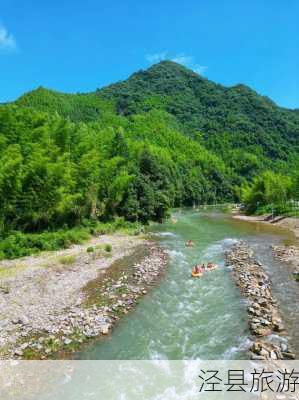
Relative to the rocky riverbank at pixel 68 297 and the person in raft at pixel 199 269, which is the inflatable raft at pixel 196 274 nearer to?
the person in raft at pixel 199 269

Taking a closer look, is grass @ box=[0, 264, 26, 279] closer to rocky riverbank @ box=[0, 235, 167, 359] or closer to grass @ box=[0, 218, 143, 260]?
rocky riverbank @ box=[0, 235, 167, 359]

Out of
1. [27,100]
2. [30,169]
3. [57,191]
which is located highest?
[27,100]

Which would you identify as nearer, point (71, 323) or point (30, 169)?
point (71, 323)

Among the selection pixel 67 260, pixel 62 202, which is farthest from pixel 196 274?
pixel 62 202

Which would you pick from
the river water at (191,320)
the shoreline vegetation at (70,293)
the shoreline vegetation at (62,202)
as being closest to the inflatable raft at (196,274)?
the river water at (191,320)

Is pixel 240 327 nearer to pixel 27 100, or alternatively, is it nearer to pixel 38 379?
pixel 38 379

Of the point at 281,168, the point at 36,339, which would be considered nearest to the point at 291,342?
the point at 36,339
